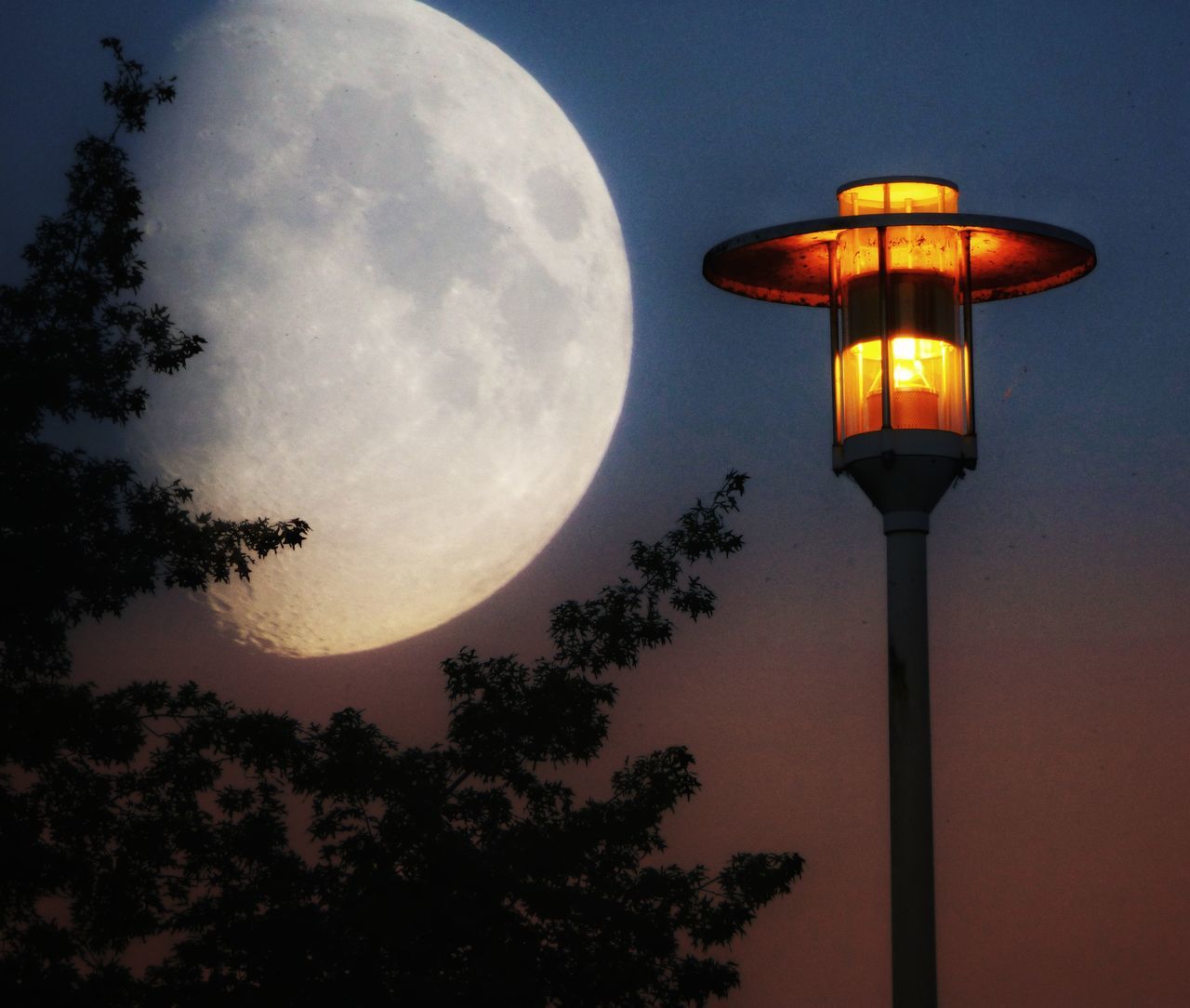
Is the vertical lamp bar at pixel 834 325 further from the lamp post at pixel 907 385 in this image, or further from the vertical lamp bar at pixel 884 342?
the vertical lamp bar at pixel 884 342

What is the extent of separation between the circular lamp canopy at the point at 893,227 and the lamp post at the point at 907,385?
0.5 inches

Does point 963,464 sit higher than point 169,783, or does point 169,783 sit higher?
point 963,464

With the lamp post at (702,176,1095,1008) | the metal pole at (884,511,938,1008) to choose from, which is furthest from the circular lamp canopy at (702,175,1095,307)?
the metal pole at (884,511,938,1008)

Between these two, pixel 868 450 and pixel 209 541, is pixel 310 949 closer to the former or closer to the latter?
pixel 209 541

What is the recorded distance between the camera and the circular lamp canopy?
26.3ft

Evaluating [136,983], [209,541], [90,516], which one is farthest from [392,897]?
[90,516]

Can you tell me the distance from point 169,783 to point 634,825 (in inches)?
137

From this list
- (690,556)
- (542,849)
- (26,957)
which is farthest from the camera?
(690,556)

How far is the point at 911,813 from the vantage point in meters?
7.96

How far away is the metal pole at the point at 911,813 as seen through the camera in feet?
26.0

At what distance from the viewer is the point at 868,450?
815 cm

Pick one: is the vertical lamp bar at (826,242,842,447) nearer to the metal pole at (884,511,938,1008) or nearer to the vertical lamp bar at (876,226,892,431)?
the vertical lamp bar at (876,226,892,431)

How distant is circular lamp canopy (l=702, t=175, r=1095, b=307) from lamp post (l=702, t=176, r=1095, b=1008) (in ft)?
0.04

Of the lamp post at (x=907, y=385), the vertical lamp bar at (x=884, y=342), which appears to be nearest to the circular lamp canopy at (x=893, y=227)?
the lamp post at (x=907, y=385)
